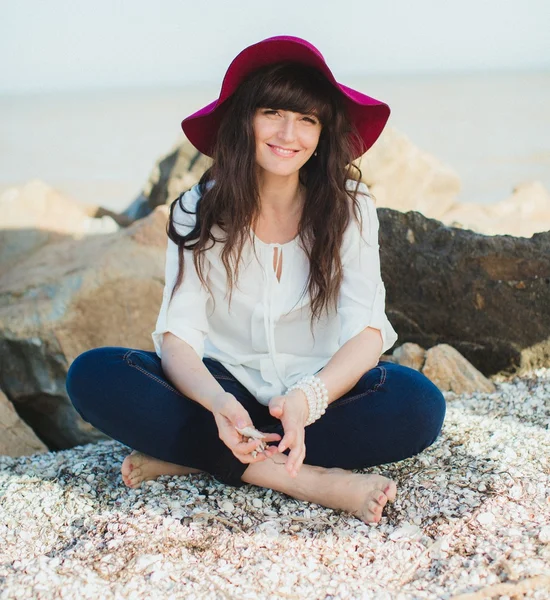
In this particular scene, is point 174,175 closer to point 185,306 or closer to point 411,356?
point 411,356

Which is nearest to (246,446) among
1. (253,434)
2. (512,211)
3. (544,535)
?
(253,434)

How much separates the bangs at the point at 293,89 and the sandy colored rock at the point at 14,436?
1.68 meters

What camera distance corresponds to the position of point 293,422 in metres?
2.16

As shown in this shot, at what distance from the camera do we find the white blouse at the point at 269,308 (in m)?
2.50

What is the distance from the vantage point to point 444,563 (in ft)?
6.48

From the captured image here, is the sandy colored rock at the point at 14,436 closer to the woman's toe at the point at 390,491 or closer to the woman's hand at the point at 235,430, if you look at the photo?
the woman's hand at the point at 235,430

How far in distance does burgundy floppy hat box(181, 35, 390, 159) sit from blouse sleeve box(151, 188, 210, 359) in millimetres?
319

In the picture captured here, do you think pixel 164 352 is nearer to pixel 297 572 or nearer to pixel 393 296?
pixel 297 572

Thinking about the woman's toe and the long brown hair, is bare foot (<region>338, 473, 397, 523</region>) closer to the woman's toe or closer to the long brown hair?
the woman's toe

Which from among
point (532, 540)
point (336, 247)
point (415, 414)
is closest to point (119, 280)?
point (336, 247)

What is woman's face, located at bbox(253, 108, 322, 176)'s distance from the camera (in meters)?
2.41

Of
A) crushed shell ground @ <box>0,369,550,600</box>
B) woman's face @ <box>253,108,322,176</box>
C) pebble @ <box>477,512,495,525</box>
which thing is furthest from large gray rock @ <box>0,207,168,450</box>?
pebble @ <box>477,512,495,525</box>

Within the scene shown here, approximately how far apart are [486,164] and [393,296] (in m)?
5.96

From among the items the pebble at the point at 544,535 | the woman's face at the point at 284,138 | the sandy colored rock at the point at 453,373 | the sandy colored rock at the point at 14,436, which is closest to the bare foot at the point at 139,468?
the sandy colored rock at the point at 14,436
